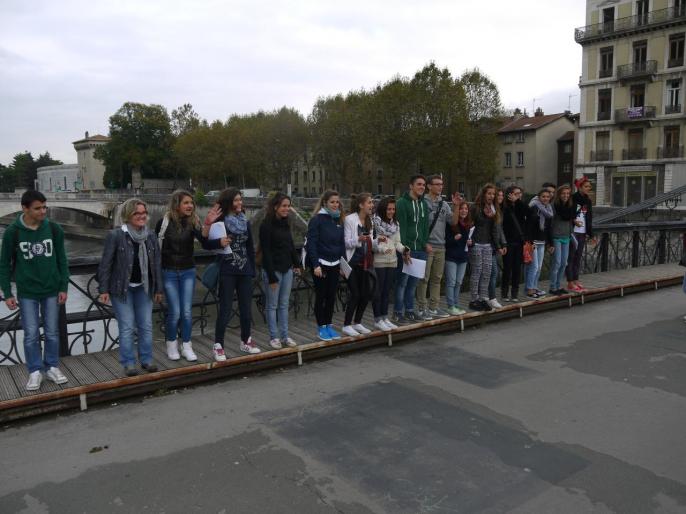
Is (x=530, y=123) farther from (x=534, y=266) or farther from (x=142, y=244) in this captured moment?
(x=142, y=244)

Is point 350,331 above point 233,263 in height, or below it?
below

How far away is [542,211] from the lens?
348 inches

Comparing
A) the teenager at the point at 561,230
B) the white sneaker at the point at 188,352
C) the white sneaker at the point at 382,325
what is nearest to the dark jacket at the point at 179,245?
the white sneaker at the point at 188,352

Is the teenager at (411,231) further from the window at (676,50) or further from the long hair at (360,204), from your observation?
the window at (676,50)

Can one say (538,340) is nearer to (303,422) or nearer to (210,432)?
(303,422)

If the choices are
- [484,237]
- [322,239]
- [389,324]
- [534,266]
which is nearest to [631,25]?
[534,266]

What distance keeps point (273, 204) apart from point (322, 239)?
745mm

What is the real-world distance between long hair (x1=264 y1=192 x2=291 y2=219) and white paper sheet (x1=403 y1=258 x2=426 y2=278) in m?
2.01

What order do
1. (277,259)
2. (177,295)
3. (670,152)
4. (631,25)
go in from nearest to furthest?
1. (177,295)
2. (277,259)
3. (670,152)
4. (631,25)

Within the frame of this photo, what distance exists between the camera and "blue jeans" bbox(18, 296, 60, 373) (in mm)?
5023

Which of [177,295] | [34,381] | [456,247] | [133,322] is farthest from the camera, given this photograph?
[456,247]

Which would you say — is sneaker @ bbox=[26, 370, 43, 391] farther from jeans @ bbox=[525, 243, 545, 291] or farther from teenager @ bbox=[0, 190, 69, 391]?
jeans @ bbox=[525, 243, 545, 291]

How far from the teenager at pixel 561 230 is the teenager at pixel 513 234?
627mm

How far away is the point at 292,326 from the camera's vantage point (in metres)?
7.30
